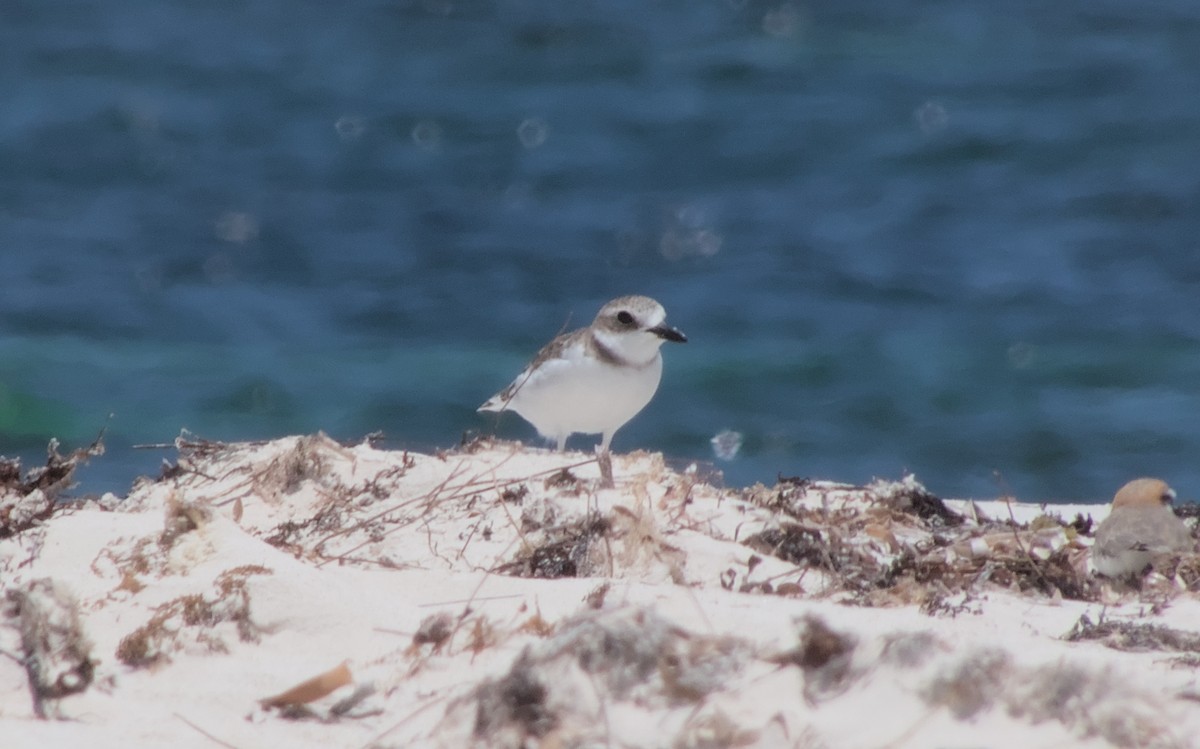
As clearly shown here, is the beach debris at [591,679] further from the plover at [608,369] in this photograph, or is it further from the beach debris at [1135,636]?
the plover at [608,369]

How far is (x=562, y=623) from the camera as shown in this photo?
3.40m

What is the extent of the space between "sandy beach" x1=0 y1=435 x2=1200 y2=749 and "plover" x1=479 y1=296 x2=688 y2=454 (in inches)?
39.0

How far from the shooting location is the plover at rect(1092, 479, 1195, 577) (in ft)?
16.5

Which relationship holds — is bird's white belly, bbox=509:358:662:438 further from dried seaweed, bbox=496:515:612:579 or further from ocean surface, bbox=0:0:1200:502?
ocean surface, bbox=0:0:1200:502

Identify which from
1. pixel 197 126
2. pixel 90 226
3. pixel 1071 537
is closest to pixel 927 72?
pixel 197 126

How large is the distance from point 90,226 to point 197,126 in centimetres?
201

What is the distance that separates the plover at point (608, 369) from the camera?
684 cm

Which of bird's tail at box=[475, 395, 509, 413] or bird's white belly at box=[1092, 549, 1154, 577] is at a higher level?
bird's tail at box=[475, 395, 509, 413]

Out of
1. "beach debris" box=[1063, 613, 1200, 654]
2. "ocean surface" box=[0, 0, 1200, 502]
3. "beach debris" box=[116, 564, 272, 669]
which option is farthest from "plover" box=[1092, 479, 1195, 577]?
"ocean surface" box=[0, 0, 1200, 502]

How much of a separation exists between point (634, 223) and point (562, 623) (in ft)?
37.0

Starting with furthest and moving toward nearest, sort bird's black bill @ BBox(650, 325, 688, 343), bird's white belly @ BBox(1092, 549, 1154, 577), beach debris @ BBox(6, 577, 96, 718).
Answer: bird's black bill @ BBox(650, 325, 688, 343), bird's white belly @ BBox(1092, 549, 1154, 577), beach debris @ BBox(6, 577, 96, 718)

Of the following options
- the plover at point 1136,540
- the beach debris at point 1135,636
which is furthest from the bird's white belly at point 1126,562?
the beach debris at point 1135,636

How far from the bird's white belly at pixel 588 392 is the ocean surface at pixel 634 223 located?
9.96 ft

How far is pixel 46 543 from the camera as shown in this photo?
4.44 m
